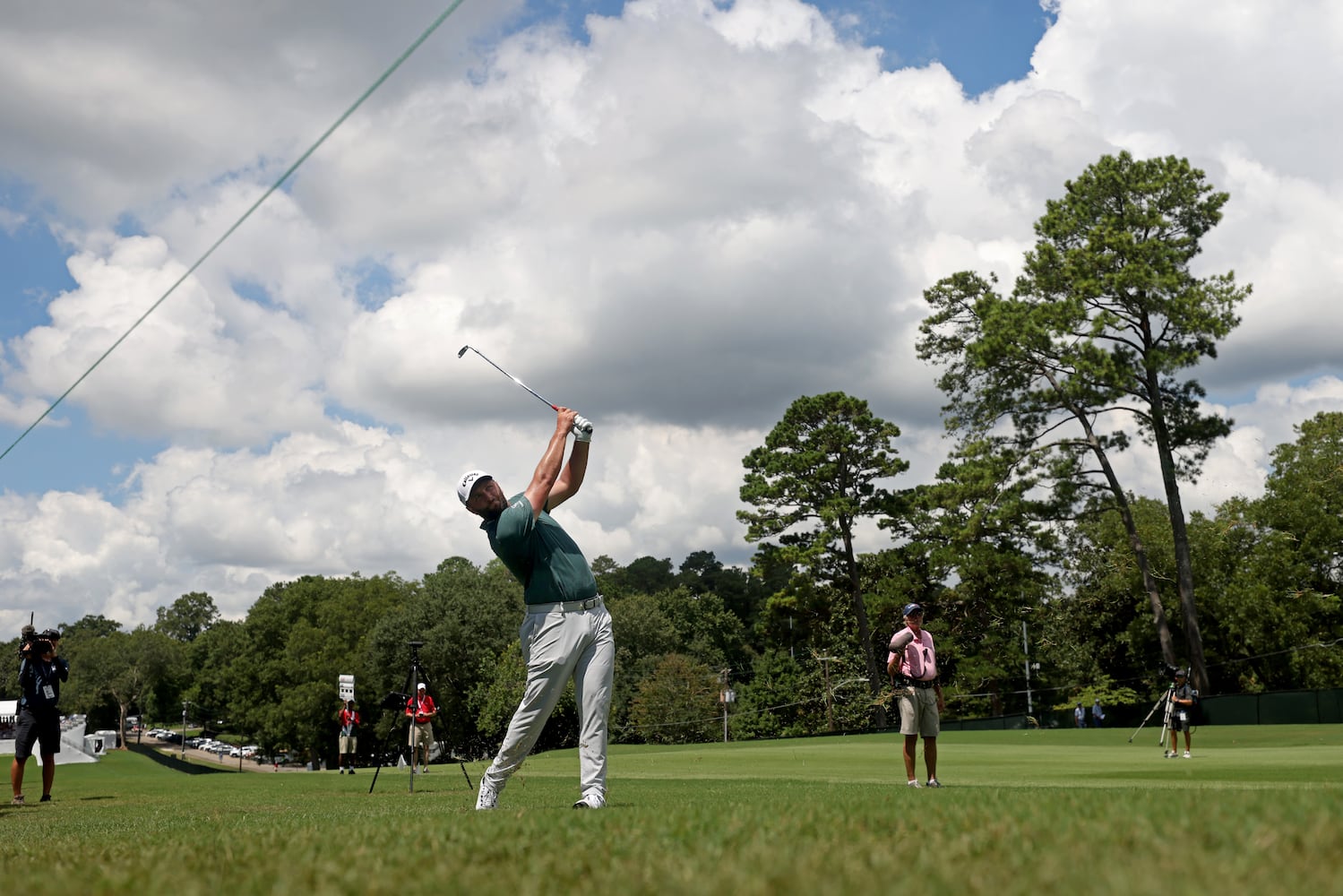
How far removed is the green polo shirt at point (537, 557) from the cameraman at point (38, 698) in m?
9.43

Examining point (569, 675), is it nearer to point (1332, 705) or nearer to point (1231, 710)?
point (1332, 705)

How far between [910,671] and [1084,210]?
122 ft

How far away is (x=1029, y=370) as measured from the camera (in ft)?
151

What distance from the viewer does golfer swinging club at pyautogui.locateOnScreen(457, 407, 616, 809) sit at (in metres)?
7.72

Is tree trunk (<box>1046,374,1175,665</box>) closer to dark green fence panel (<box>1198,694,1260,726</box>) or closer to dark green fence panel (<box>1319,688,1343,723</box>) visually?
dark green fence panel (<box>1198,694,1260,726</box>)

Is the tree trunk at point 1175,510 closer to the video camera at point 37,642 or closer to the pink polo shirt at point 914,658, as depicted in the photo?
the pink polo shirt at point 914,658

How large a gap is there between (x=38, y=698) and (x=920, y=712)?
10932mm

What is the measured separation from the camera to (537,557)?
784 centimetres

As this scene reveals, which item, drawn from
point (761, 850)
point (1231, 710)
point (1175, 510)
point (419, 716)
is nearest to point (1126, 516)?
point (1175, 510)

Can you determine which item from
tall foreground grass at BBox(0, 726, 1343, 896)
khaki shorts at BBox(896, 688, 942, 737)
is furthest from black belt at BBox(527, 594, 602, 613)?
khaki shorts at BBox(896, 688, 942, 737)

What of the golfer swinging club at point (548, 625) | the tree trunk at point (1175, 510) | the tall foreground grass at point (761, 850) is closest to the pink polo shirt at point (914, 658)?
the tall foreground grass at point (761, 850)

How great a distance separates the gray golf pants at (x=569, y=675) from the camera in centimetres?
772

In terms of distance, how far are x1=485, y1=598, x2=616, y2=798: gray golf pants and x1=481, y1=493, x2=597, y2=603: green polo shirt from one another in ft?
0.31

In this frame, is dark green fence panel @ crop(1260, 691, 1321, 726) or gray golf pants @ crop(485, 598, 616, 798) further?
dark green fence panel @ crop(1260, 691, 1321, 726)
